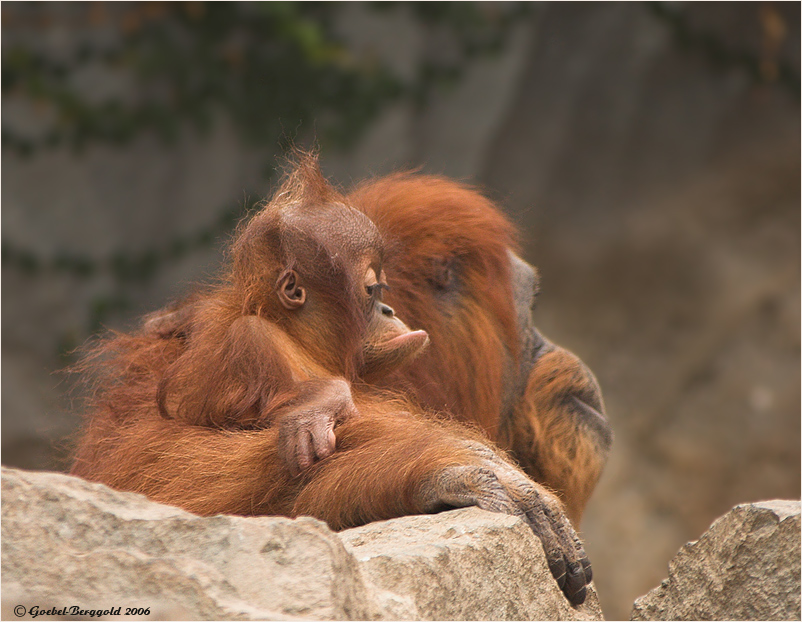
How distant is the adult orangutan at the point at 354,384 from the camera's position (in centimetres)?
179

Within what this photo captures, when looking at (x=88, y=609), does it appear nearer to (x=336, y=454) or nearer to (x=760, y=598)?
(x=336, y=454)

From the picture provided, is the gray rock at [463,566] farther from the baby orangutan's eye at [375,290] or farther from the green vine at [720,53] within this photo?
the green vine at [720,53]

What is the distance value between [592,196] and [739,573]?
4579 mm

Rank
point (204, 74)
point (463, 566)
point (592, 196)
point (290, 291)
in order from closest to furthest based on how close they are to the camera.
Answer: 1. point (463, 566)
2. point (290, 291)
3. point (204, 74)
4. point (592, 196)

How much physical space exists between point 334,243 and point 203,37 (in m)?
4.19

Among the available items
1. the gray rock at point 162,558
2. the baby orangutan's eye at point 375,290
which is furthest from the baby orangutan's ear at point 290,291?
the gray rock at point 162,558

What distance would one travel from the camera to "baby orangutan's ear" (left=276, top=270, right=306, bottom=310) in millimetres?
2016

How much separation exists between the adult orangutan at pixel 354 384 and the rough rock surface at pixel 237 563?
17 centimetres

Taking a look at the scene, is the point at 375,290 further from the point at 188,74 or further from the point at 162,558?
the point at 188,74

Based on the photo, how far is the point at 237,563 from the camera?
1323mm

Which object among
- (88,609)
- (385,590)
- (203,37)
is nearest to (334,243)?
(385,590)

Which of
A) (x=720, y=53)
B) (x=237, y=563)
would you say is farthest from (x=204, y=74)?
(x=237, y=563)

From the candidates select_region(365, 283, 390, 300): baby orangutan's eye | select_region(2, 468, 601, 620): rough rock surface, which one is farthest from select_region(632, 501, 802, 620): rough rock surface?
select_region(365, 283, 390, 300): baby orangutan's eye

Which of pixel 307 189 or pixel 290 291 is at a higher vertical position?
pixel 307 189
